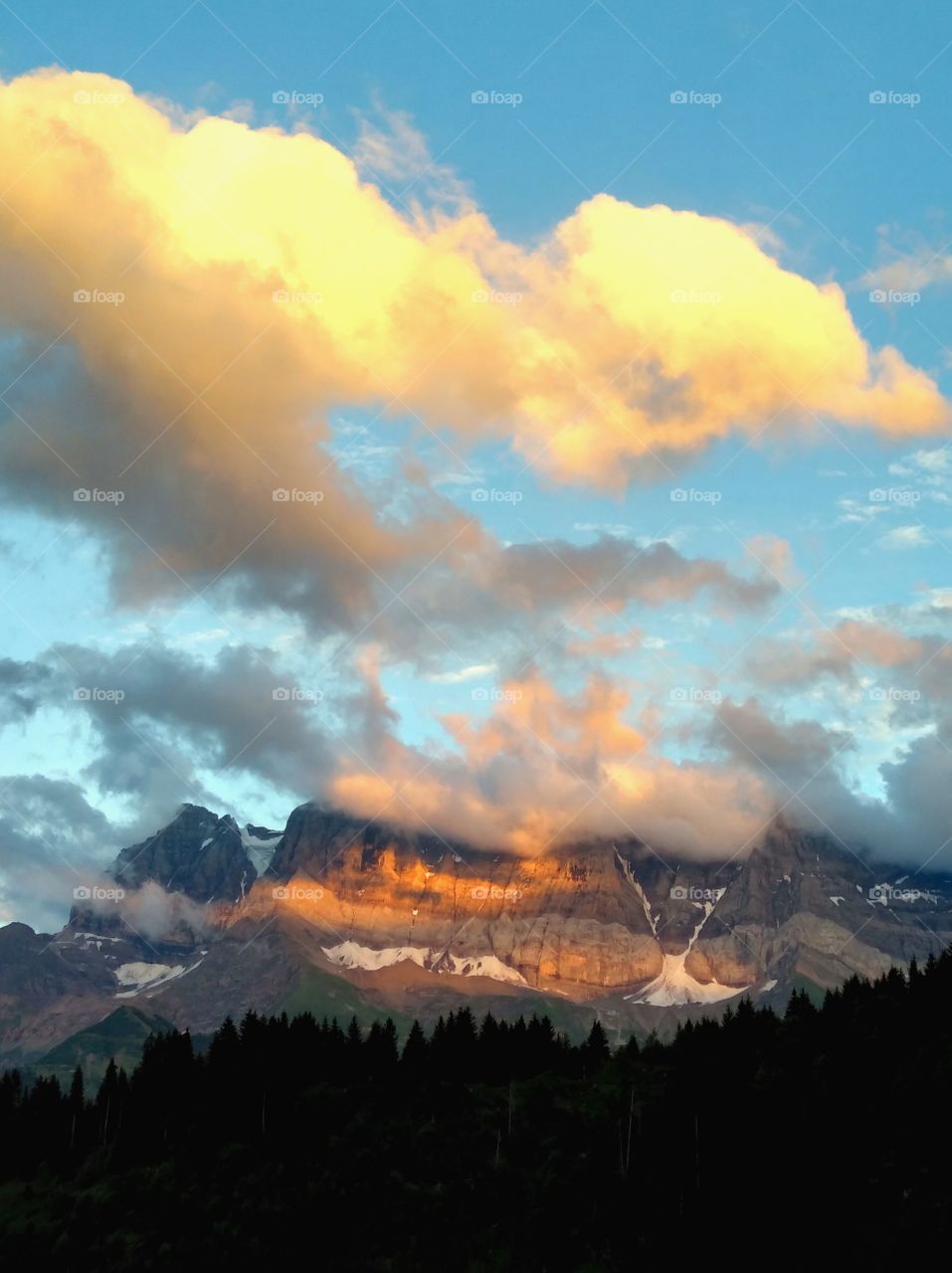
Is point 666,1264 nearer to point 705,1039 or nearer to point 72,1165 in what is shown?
point 705,1039

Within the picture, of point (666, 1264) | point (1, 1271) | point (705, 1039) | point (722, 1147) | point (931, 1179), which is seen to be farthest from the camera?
point (705, 1039)

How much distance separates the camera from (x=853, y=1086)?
492 feet

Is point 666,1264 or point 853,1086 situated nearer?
point 666,1264

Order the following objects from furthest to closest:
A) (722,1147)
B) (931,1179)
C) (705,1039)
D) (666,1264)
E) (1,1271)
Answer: (705,1039), (1,1271), (722,1147), (666,1264), (931,1179)

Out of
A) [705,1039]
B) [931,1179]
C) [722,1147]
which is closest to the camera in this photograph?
[931,1179]

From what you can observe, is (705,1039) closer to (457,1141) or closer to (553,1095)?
(553,1095)

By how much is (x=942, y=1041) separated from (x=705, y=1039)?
39.3m

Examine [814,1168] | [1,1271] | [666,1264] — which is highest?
[814,1168]

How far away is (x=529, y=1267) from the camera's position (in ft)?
472

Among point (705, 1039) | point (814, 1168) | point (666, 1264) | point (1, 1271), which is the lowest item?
point (1, 1271)

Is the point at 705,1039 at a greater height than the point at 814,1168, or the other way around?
the point at 705,1039

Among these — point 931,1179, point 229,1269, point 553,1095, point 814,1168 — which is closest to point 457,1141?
point 553,1095

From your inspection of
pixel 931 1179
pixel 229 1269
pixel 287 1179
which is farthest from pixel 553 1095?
pixel 931 1179

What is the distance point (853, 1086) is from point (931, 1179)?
22.9 m
